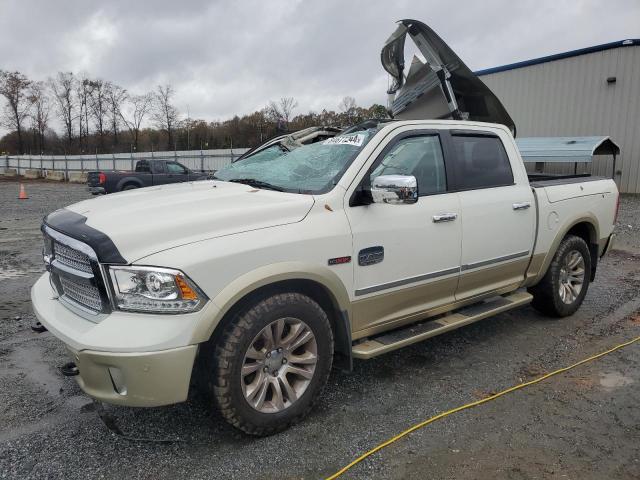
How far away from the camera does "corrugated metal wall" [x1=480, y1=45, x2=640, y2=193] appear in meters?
18.4

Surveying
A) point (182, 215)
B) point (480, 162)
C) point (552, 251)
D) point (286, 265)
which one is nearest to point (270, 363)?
point (286, 265)

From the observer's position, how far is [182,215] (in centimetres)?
277

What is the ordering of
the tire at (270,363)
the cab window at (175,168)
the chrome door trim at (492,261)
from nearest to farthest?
the tire at (270,363) < the chrome door trim at (492,261) < the cab window at (175,168)

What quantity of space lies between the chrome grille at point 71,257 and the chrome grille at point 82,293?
93 millimetres

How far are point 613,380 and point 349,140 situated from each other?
8.78 feet

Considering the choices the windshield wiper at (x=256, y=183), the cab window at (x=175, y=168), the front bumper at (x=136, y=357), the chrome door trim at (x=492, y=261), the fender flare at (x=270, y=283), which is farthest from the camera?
the cab window at (x=175, y=168)

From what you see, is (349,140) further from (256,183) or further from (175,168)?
(175,168)

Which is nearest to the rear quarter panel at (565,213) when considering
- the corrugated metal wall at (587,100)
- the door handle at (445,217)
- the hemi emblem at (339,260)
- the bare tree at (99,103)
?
the door handle at (445,217)

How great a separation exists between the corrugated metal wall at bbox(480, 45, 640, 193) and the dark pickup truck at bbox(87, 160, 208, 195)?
14084 millimetres

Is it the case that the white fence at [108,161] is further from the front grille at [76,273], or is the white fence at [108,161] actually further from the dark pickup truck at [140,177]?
the front grille at [76,273]

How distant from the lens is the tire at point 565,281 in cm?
484

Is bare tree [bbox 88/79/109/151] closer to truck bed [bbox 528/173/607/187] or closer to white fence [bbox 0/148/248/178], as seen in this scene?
white fence [bbox 0/148/248/178]

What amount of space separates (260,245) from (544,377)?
249 centimetres

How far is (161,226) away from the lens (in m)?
2.64
